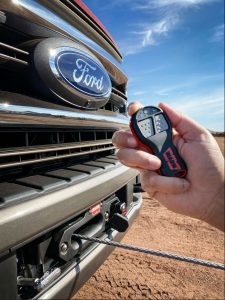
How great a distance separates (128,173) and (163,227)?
2.10 meters

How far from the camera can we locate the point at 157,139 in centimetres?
121

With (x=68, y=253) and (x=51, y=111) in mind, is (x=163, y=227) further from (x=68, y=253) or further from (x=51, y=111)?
(x=51, y=111)

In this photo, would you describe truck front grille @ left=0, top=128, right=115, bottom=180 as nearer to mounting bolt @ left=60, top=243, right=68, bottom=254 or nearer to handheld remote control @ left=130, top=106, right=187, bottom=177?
mounting bolt @ left=60, top=243, right=68, bottom=254

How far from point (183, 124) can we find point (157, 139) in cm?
17

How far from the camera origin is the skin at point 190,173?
1.16m

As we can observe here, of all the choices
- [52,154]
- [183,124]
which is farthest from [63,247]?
[183,124]

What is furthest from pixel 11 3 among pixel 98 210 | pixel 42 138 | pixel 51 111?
pixel 98 210

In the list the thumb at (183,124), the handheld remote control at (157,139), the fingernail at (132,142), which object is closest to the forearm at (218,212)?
the handheld remote control at (157,139)

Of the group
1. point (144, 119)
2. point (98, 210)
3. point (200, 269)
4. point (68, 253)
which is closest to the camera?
point (144, 119)

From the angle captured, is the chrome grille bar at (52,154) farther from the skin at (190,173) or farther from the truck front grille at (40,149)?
the skin at (190,173)

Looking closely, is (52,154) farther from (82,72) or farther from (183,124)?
(183,124)

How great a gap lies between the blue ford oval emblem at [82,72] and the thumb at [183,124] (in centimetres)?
59

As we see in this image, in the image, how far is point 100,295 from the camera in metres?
2.54

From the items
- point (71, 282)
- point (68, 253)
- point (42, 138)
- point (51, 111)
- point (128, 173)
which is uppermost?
point (51, 111)
